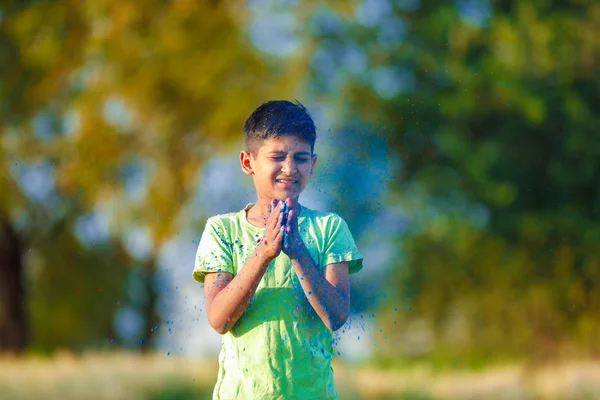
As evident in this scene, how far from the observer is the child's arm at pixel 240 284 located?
2490 millimetres

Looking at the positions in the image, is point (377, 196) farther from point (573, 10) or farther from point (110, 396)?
point (573, 10)

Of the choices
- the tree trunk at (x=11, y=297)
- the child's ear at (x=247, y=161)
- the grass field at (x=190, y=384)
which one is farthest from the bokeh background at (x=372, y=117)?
the child's ear at (x=247, y=161)

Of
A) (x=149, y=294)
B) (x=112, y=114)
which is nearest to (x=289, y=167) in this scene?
(x=112, y=114)

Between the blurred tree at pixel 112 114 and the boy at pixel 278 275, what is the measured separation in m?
9.91

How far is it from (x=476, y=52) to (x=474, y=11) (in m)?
0.74

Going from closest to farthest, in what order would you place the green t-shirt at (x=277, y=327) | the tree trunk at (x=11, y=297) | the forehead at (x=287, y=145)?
1. the green t-shirt at (x=277, y=327)
2. the forehead at (x=287, y=145)
3. the tree trunk at (x=11, y=297)

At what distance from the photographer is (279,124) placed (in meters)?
2.71

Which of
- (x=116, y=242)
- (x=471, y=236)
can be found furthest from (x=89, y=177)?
(x=471, y=236)

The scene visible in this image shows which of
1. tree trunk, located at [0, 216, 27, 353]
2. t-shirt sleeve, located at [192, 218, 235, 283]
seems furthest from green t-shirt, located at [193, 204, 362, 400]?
tree trunk, located at [0, 216, 27, 353]

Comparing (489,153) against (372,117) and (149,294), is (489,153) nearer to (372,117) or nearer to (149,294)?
(372,117)

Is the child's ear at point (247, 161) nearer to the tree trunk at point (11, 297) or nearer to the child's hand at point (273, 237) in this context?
the child's hand at point (273, 237)

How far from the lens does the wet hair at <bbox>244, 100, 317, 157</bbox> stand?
271 centimetres

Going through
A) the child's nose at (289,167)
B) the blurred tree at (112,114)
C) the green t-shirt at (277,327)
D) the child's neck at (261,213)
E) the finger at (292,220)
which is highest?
the blurred tree at (112,114)

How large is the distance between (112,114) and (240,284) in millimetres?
11980
